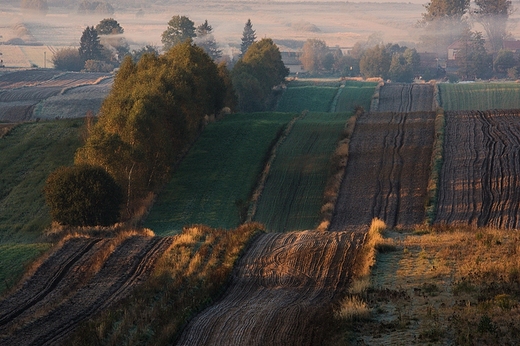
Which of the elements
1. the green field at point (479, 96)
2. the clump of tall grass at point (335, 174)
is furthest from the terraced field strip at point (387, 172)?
the green field at point (479, 96)

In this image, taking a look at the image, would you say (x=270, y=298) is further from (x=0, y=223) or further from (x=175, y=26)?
(x=175, y=26)

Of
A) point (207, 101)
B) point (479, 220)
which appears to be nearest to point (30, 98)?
point (207, 101)

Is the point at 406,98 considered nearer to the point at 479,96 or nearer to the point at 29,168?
the point at 479,96

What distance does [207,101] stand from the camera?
7931 cm

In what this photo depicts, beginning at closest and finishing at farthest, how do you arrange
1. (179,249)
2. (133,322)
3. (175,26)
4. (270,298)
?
(133,322) → (270,298) → (179,249) → (175,26)

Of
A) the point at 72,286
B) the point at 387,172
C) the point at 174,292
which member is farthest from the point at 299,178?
the point at 174,292

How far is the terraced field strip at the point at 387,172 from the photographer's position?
48875 mm

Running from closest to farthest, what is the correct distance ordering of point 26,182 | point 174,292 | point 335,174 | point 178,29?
point 174,292
point 335,174
point 26,182
point 178,29

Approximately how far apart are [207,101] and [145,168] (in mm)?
23563

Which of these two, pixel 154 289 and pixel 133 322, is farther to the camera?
pixel 154 289

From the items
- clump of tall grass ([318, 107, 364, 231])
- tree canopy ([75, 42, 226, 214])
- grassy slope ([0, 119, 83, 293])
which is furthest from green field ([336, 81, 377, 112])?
grassy slope ([0, 119, 83, 293])

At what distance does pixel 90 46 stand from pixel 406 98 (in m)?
101

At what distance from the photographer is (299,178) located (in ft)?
195

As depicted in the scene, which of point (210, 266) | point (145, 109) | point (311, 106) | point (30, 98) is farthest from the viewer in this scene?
point (30, 98)
